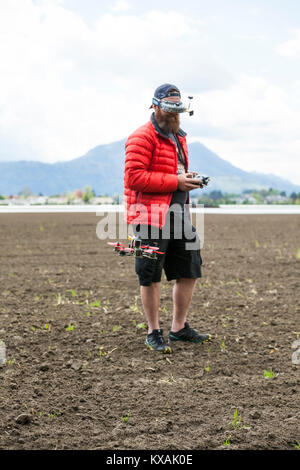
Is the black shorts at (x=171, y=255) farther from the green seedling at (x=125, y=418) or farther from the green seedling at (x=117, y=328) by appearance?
the green seedling at (x=125, y=418)

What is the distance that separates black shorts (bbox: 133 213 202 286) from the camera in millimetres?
3889

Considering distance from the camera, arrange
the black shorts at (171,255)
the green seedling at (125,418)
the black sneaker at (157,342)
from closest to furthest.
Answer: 1. the green seedling at (125,418)
2. the black shorts at (171,255)
3. the black sneaker at (157,342)

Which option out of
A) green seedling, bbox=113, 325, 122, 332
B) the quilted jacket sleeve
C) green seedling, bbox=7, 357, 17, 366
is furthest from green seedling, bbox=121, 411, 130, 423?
green seedling, bbox=113, 325, 122, 332

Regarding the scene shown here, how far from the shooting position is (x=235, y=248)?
11.2 m

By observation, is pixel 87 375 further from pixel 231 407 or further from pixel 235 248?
pixel 235 248

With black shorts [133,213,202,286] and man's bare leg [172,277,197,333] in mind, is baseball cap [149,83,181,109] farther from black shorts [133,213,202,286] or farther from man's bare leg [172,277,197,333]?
man's bare leg [172,277,197,333]

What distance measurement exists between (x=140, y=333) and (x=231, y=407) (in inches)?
→ 64.0

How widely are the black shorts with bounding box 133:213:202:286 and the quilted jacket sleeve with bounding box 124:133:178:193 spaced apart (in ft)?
1.07

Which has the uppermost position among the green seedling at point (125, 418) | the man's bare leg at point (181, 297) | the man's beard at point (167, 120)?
the man's beard at point (167, 120)

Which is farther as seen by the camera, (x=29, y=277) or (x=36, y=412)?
(x=29, y=277)

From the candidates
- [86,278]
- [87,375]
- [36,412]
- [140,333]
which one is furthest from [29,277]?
[36,412]

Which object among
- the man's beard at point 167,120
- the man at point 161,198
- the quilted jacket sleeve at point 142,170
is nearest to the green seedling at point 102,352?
the man at point 161,198

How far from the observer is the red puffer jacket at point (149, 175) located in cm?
370

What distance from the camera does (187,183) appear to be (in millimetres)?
3801
